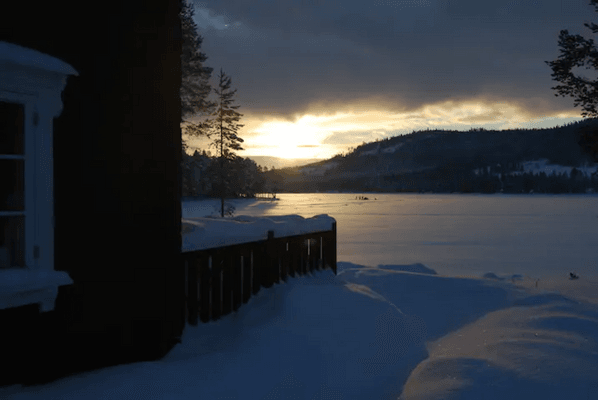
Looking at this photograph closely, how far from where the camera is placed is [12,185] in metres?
3.60

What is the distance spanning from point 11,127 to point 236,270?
3544 millimetres

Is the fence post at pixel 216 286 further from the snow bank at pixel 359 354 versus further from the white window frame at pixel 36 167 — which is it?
the white window frame at pixel 36 167

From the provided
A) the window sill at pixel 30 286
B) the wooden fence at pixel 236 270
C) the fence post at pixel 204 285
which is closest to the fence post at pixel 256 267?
the wooden fence at pixel 236 270

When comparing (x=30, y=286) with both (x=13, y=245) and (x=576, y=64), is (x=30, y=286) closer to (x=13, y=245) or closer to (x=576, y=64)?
(x=13, y=245)

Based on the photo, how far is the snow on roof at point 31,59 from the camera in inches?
127

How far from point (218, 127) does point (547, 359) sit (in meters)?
37.4

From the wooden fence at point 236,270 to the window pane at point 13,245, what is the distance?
2056 millimetres

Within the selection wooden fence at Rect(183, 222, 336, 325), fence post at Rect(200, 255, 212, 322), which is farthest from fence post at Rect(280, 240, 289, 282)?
fence post at Rect(200, 255, 212, 322)

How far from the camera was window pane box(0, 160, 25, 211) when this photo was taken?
3.53 metres

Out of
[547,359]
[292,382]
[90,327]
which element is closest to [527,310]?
[547,359]

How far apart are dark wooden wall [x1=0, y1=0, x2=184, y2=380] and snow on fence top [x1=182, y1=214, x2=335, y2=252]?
23.8 inches

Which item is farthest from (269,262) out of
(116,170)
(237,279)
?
(116,170)

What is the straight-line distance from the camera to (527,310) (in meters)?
7.38

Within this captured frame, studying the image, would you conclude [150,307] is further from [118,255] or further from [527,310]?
[527,310]
